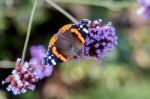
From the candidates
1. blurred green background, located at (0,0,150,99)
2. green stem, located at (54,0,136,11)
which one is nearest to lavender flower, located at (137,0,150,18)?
green stem, located at (54,0,136,11)

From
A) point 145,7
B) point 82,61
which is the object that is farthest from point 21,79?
point 82,61

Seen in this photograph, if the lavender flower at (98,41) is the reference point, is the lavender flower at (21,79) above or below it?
below

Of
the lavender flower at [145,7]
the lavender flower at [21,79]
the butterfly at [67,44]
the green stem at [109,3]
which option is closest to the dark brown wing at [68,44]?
the butterfly at [67,44]

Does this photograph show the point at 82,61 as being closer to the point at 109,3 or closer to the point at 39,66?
the point at 109,3

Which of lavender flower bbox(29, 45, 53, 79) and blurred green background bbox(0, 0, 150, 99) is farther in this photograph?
blurred green background bbox(0, 0, 150, 99)

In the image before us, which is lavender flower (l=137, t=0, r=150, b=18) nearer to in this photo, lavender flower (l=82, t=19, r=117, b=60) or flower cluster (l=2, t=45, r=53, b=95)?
lavender flower (l=82, t=19, r=117, b=60)

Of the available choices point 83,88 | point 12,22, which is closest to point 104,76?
point 83,88

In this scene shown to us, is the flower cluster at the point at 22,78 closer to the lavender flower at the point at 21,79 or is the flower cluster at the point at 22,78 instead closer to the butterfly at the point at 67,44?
the lavender flower at the point at 21,79
